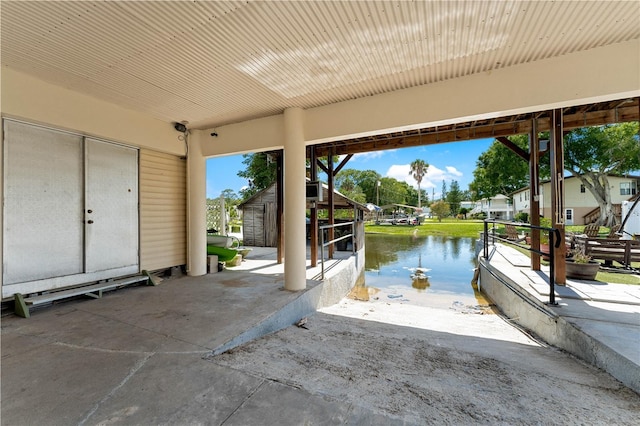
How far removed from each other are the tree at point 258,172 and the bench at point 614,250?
12507 mm

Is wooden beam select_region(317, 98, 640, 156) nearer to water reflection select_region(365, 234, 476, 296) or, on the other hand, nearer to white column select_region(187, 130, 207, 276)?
white column select_region(187, 130, 207, 276)

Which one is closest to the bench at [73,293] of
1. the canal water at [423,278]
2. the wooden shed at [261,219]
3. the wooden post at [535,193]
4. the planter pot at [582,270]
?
the canal water at [423,278]

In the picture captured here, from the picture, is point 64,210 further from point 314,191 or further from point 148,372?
point 314,191

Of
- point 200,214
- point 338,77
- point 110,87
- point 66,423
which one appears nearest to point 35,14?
point 110,87

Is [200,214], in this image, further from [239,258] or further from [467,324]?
[467,324]

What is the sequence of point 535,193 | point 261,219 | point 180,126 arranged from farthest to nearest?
point 261,219, point 180,126, point 535,193

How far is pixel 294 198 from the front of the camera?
411 cm

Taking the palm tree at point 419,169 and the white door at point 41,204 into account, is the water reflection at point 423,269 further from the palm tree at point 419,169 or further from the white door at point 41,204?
the palm tree at point 419,169

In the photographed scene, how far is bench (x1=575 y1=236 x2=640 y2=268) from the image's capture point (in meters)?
4.82

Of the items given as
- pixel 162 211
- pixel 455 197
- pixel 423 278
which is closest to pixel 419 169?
pixel 455 197

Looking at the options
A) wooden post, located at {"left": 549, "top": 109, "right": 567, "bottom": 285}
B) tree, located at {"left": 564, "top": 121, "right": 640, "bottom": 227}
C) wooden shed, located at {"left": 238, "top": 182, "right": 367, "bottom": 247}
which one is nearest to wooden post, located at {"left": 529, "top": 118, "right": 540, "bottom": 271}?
wooden post, located at {"left": 549, "top": 109, "right": 567, "bottom": 285}

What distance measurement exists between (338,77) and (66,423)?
367cm

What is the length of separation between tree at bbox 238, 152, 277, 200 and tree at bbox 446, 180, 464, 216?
133ft

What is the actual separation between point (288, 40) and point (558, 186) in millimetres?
4579
